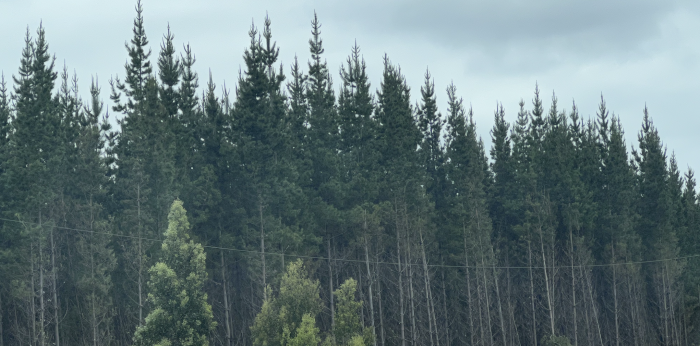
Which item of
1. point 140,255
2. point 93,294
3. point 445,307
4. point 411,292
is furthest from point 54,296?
point 445,307

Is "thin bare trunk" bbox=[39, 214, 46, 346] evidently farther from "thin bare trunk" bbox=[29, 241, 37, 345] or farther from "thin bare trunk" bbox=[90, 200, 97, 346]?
"thin bare trunk" bbox=[90, 200, 97, 346]

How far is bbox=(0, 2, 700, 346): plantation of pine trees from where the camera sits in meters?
49.5

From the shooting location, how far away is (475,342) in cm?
6775

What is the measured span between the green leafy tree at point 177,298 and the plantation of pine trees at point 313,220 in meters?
0.11

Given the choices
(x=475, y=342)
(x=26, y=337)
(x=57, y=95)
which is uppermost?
(x=57, y=95)

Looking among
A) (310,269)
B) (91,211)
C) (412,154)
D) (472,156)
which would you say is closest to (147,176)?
(91,211)

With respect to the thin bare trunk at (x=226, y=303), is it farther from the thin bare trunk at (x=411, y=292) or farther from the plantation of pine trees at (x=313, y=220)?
the thin bare trunk at (x=411, y=292)

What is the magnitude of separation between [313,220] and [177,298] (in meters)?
18.3

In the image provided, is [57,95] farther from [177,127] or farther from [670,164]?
[670,164]

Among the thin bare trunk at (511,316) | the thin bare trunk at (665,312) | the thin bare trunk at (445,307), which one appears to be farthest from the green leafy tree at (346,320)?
the thin bare trunk at (665,312)

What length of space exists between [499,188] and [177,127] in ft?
107

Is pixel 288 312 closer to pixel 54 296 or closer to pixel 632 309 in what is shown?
pixel 54 296

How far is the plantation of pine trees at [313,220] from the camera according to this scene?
4953 centimetres

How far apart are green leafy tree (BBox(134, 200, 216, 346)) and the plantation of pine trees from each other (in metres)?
0.11
